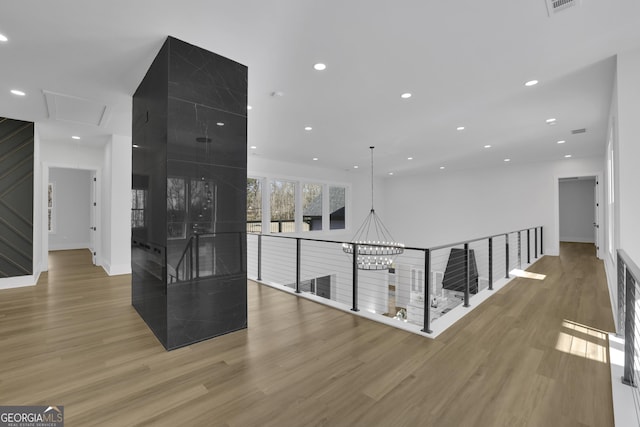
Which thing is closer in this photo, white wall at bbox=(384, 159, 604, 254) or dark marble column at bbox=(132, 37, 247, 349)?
dark marble column at bbox=(132, 37, 247, 349)

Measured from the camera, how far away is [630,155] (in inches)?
102

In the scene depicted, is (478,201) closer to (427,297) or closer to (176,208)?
(427,297)

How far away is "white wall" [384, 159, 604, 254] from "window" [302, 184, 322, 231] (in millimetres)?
3471

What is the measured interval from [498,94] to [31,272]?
706 centimetres

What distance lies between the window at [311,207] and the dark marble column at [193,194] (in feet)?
19.7

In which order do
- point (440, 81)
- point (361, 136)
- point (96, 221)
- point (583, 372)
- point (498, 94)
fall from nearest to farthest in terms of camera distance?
point (583, 372), point (440, 81), point (498, 94), point (361, 136), point (96, 221)

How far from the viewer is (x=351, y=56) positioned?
268cm

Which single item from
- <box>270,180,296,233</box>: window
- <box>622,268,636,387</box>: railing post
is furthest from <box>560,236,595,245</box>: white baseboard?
<box>622,268,636,387</box>: railing post

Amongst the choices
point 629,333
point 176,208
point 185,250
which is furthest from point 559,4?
point 185,250

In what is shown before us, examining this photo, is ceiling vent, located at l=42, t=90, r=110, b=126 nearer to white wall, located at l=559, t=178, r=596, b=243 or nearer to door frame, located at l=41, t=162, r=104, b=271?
door frame, located at l=41, t=162, r=104, b=271

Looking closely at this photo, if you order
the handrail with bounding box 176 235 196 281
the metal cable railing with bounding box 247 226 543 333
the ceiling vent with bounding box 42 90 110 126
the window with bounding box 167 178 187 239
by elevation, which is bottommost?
the metal cable railing with bounding box 247 226 543 333

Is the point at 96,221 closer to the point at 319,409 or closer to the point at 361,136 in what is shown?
the point at 361,136

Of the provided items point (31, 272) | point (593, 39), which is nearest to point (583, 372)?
point (593, 39)

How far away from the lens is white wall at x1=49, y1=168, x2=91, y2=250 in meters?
8.52
